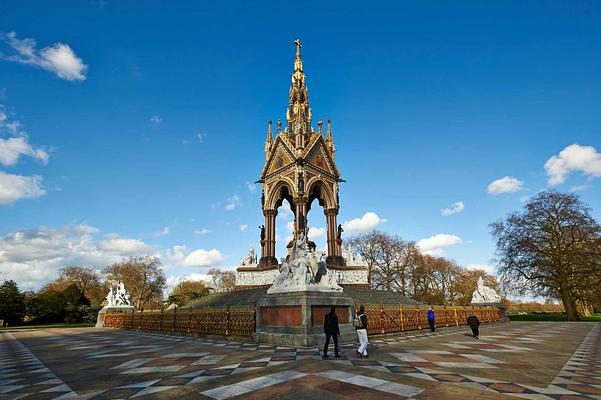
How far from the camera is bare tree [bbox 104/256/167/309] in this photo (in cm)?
5269

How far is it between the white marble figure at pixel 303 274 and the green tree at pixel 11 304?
39547 millimetres

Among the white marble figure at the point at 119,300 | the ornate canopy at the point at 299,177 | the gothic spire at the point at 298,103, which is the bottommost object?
the white marble figure at the point at 119,300

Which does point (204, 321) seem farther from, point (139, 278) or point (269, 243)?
point (139, 278)

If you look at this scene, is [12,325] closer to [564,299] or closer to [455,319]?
[455,319]

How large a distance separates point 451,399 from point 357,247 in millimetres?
45114

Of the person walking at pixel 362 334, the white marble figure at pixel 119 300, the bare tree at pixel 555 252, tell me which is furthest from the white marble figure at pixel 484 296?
the white marble figure at pixel 119 300

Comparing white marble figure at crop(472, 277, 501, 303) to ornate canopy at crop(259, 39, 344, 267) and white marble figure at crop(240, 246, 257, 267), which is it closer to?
ornate canopy at crop(259, 39, 344, 267)

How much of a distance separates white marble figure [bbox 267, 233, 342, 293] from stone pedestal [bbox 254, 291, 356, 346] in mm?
236

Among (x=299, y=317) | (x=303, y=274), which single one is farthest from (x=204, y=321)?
(x=303, y=274)

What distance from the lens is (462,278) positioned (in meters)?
59.0

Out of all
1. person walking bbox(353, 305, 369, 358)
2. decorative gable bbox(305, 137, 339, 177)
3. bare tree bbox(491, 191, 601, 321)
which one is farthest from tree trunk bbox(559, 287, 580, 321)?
person walking bbox(353, 305, 369, 358)

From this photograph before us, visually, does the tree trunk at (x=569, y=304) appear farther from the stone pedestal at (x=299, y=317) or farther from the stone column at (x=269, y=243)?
the stone pedestal at (x=299, y=317)

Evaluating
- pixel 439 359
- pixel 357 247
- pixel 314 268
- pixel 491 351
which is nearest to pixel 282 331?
pixel 314 268

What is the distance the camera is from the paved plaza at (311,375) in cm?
486
